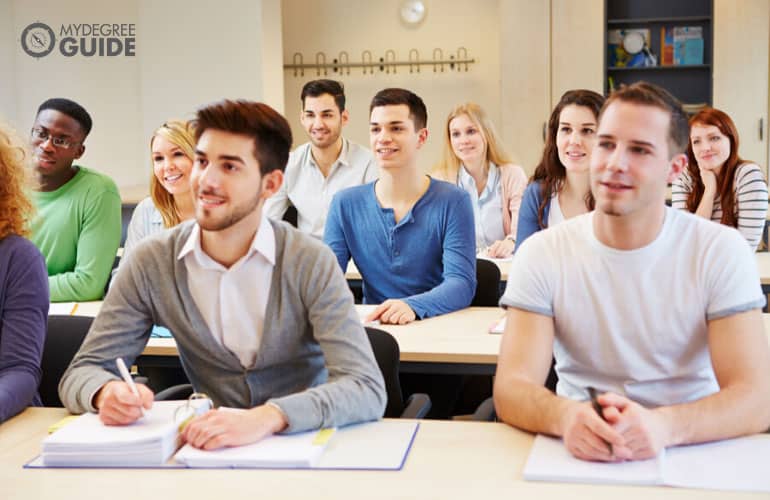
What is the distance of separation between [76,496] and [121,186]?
626cm

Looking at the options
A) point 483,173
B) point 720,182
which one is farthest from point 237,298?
point 720,182

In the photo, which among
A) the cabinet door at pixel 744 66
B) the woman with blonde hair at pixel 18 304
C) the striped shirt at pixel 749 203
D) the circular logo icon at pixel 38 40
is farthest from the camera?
the cabinet door at pixel 744 66

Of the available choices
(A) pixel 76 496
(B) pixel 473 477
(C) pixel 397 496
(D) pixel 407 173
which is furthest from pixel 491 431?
(D) pixel 407 173

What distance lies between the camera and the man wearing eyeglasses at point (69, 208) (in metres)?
3.67

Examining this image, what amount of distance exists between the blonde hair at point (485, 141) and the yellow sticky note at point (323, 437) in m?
3.49

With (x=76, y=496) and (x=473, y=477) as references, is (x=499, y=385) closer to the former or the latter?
(x=473, y=477)

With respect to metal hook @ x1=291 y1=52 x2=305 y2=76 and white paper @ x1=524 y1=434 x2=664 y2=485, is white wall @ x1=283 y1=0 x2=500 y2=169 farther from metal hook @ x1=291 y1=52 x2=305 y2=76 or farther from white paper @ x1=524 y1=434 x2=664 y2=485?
white paper @ x1=524 y1=434 x2=664 y2=485

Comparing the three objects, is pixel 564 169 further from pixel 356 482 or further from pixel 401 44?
pixel 401 44

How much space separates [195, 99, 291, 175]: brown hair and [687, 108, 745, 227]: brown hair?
3.17 m

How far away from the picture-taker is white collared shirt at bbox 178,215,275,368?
2.07m

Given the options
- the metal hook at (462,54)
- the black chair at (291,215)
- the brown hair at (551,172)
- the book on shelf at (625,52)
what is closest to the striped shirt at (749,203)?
the brown hair at (551,172)

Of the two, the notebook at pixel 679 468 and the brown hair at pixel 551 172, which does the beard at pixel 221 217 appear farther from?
the brown hair at pixel 551 172

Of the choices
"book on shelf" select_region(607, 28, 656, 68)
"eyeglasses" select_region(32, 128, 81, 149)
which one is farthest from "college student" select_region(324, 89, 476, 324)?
"book on shelf" select_region(607, 28, 656, 68)

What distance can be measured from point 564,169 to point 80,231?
1.94 metres
